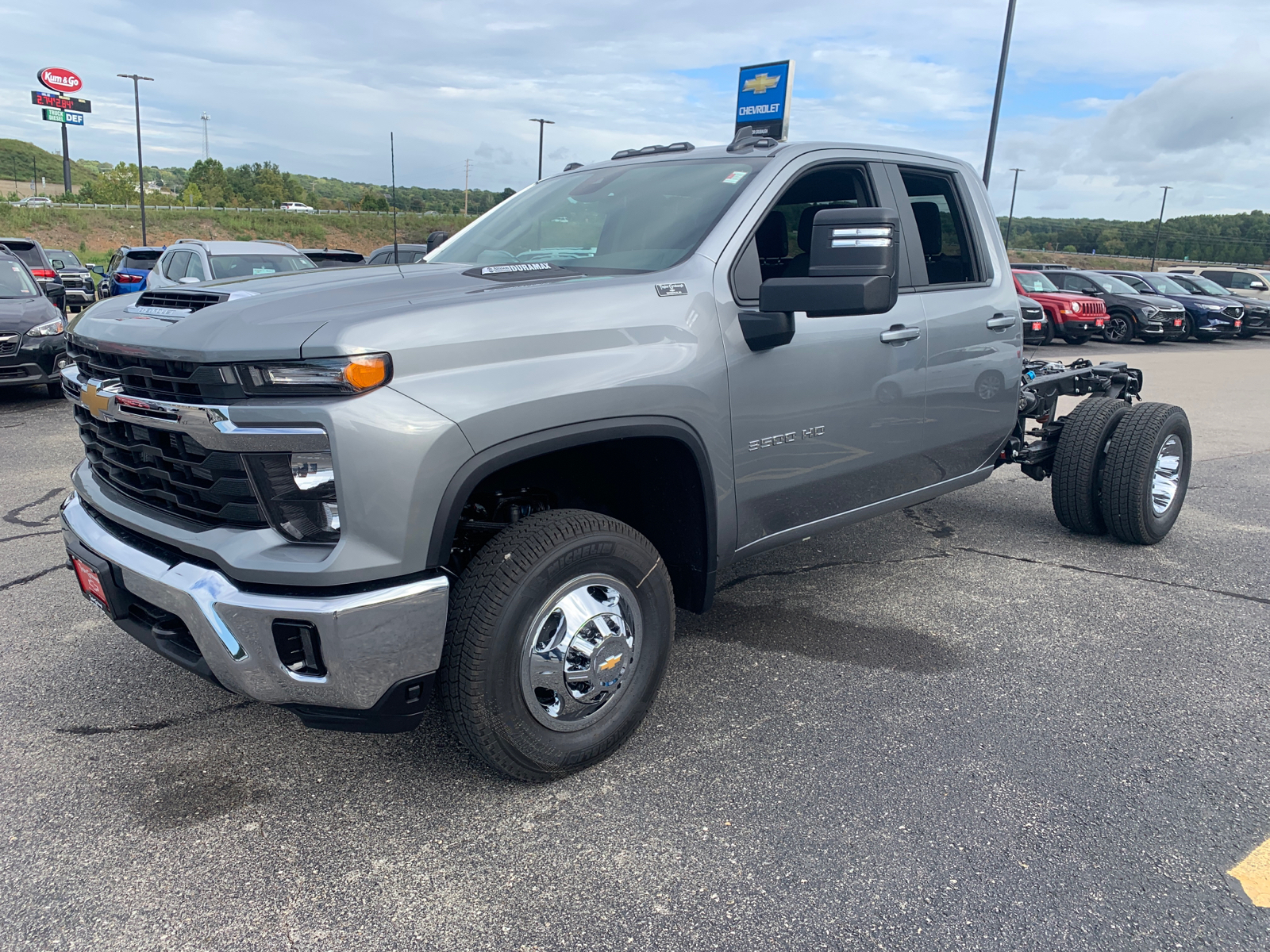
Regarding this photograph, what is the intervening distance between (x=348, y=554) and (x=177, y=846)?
3.23ft

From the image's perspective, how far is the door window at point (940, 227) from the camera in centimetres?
396

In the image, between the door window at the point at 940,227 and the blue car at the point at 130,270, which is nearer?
the door window at the point at 940,227

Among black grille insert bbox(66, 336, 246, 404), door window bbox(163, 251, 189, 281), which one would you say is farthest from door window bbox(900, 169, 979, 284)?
door window bbox(163, 251, 189, 281)

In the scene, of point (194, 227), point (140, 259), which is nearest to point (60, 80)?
point (194, 227)

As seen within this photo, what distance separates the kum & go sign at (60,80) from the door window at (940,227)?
98.5 m

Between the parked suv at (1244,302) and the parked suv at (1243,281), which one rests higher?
the parked suv at (1243,281)

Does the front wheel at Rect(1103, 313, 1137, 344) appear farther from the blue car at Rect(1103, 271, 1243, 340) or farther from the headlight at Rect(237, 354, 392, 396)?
the headlight at Rect(237, 354, 392, 396)

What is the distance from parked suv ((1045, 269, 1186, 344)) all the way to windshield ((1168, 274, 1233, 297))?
12.4ft

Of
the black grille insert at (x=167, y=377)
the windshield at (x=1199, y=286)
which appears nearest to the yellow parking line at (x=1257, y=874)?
the black grille insert at (x=167, y=377)

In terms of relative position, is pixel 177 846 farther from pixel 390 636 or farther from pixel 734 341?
pixel 734 341

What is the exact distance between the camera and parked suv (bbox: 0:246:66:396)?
8703 millimetres

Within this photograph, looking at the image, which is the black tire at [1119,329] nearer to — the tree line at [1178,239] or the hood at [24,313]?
the hood at [24,313]

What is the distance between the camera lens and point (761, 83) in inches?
508

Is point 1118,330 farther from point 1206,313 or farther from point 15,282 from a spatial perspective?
point 15,282
